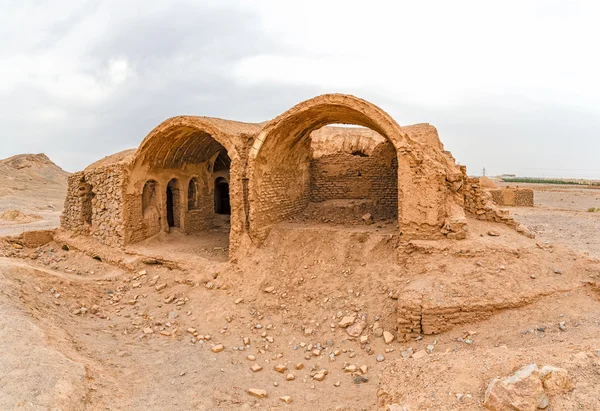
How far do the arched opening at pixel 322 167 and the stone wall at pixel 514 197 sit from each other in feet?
39.9

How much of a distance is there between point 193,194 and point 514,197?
18.6 metres

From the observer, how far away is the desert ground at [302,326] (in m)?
4.33

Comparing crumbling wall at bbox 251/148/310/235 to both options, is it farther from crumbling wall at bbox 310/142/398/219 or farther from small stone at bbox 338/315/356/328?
small stone at bbox 338/315/356/328

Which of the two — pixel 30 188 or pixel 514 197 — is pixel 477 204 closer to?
pixel 514 197

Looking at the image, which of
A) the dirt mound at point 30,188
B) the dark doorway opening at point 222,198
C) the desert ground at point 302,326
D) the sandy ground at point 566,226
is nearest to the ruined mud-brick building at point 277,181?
the desert ground at point 302,326

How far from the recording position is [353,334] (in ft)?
22.5

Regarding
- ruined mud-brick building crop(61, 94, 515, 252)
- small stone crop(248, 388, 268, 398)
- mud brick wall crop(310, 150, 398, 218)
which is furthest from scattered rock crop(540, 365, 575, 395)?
mud brick wall crop(310, 150, 398, 218)

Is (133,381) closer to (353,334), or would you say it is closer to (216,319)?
(216,319)

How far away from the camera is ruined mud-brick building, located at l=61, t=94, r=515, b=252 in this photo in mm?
7996

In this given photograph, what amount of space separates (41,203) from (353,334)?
89.5 feet

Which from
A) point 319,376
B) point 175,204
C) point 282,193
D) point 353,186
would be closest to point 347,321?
point 319,376

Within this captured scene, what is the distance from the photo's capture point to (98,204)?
12039 millimetres

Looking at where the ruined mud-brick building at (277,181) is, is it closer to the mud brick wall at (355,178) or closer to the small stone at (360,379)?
the mud brick wall at (355,178)

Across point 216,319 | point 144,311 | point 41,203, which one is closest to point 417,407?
point 216,319
